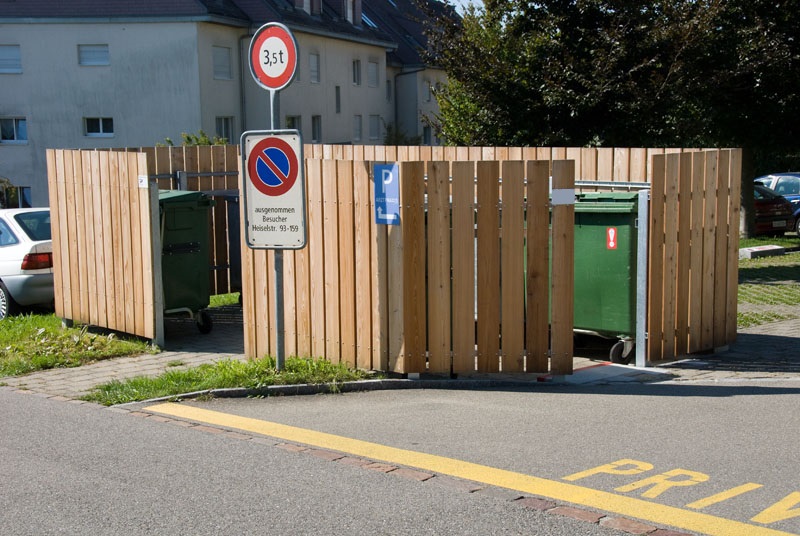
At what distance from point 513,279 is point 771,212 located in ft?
60.4

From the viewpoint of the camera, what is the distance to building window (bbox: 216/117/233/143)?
42812 mm

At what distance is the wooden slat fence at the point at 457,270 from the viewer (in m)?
8.76

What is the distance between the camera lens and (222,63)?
4266 centimetres

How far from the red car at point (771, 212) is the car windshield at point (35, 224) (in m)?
17.2

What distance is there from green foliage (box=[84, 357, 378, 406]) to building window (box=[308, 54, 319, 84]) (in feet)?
133

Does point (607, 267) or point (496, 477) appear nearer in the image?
point (496, 477)

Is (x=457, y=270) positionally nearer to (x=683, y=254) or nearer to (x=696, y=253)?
(x=683, y=254)

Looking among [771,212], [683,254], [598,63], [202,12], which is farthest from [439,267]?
[202,12]

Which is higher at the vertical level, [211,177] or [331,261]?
[211,177]

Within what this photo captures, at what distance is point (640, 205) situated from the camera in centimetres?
976

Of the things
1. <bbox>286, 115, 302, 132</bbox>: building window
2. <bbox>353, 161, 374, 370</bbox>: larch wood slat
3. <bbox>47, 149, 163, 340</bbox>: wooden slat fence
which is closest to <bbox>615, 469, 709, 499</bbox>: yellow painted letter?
<bbox>353, 161, 374, 370</bbox>: larch wood slat

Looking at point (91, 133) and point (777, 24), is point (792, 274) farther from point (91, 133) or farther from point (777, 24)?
point (91, 133)

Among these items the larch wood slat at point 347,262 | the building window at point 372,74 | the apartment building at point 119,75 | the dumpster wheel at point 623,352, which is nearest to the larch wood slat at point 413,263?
the larch wood slat at point 347,262

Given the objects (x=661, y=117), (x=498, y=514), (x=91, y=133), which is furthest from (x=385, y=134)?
(x=498, y=514)
